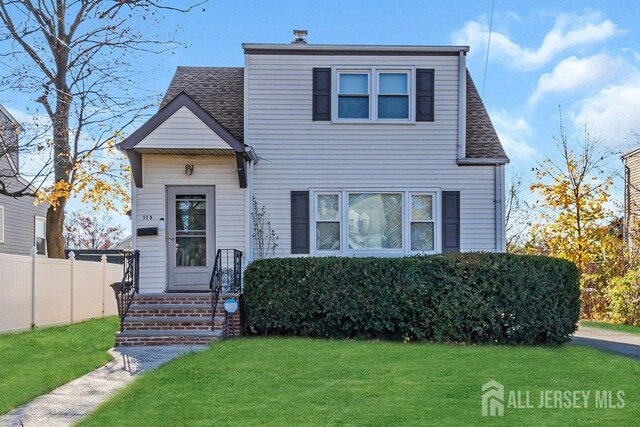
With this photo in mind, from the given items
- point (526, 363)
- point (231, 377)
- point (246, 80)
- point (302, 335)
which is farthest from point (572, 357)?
point (246, 80)

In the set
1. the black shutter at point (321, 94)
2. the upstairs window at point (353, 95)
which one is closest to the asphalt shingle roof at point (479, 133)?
the upstairs window at point (353, 95)

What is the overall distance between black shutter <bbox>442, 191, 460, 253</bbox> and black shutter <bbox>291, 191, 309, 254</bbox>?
291cm

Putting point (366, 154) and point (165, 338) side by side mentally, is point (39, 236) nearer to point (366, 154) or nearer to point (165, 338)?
point (165, 338)

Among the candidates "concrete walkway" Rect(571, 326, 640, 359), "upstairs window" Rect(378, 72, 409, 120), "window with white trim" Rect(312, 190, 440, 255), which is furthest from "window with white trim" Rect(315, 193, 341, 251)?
"concrete walkway" Rect(571, 326, 640, 359)

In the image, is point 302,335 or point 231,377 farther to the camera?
point 302,335

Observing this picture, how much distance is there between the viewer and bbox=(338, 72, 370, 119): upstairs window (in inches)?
539

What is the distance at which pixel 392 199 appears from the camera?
13.6 metres

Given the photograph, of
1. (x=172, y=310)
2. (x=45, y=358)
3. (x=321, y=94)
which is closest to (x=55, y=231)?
(x=172, y=310)

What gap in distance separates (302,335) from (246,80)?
5527 millimetres

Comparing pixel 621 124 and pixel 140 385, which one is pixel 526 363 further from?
pixel 621 124

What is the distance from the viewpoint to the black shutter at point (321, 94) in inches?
536

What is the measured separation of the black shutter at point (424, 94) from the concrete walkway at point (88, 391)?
6.77 meters

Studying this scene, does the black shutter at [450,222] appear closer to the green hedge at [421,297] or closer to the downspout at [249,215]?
the green hedge at [421,297]

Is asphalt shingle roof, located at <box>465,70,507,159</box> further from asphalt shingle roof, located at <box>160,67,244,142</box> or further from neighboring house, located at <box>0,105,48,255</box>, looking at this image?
neighboring house, located at <box>0,105,48,255</box>
